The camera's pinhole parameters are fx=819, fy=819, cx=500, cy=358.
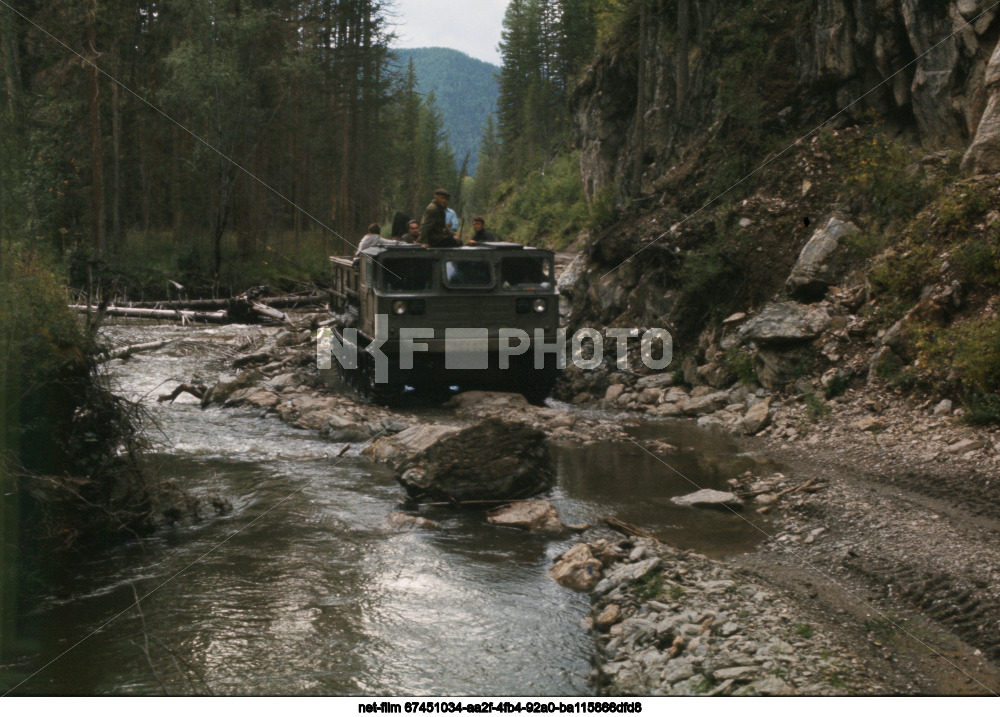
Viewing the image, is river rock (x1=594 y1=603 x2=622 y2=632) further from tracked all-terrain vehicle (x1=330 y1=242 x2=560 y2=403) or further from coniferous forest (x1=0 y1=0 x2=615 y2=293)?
coniferous forest (x1=0 y1=0 x2=615 y2=293)

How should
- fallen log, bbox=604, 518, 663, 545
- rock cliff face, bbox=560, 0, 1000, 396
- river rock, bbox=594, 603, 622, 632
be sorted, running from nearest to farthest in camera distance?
1. river rock, bbox=594, 603, 622, 632
2. fallen log, bbox=604, 518, 663, 545
3. rock cliff face, bbox=560, 0, 1000, 396

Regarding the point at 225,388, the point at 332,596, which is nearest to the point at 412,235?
the point at 225,388

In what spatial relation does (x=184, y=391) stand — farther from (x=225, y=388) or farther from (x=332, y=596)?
(x=332, y=596)

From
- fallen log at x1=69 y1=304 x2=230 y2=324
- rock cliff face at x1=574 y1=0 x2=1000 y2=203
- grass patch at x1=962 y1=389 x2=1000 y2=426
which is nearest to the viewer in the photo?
grass patch at x1=962 y1=389 x2=1000 y2=426

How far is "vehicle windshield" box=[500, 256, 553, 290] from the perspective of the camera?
11.6m

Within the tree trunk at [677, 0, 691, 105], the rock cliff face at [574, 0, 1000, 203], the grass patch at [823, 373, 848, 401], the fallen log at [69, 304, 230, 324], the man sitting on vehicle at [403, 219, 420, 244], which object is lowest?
the grass patch at [823, 373, 848, 401]

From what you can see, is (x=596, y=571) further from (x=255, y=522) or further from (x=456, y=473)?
(x=255, y=522)

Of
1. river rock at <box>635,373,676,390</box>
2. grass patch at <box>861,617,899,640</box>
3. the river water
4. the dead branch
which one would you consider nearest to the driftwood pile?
river rock at <box>635,373,676,390</box>

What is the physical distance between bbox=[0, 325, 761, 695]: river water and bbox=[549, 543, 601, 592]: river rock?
0.08m

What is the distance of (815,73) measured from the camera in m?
14.2

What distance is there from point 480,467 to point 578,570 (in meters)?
2.13

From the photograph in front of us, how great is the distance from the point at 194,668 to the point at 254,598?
3.03ft

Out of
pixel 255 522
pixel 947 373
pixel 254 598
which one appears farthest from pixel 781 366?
pixel 254 598

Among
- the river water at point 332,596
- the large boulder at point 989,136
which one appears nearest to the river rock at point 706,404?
the river water at point 332,596
